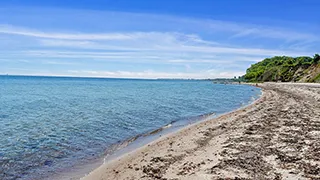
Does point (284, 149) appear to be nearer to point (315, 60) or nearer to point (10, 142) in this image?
point (10, 142)

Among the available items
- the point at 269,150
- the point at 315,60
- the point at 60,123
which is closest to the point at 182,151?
the point at 269,150

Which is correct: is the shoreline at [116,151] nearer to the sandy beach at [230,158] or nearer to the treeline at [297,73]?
the sandy beach at [230,158]

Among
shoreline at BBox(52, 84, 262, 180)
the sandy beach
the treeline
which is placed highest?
the treeline

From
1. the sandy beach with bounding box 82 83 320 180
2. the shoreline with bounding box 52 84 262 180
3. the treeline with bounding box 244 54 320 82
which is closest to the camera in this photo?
the sandy beach with bounding box 82 83 320 180

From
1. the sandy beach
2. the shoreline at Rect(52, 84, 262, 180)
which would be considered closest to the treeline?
the shoreline at Rect(52, 84, 262, 180)

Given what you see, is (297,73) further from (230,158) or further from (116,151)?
(230,158)

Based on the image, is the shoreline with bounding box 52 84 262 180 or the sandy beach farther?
the shoreline with bounding box 52 84 262 180

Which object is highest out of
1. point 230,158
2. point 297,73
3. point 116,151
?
point 297,73

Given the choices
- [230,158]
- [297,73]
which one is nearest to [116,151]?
[230,158]

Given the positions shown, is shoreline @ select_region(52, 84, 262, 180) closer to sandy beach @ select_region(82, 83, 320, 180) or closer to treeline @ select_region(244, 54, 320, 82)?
sandy beach @ select_region(82, 83, 320, 180)

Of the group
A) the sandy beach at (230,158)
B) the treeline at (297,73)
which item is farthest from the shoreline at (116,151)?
the treeline at (297,73)

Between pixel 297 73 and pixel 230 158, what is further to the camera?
pixel 297 73

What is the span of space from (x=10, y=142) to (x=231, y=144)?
11468 millimetres

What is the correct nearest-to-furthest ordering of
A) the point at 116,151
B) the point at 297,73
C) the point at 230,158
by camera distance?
the point at 230,158 → the point at 116,151 → the point at 297,73
